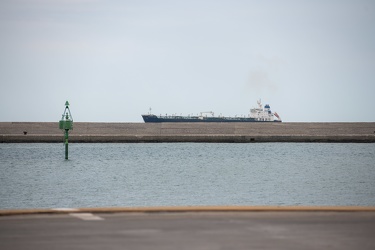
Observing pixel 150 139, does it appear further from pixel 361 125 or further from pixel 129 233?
pixel 129 233

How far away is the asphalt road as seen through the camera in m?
8.05

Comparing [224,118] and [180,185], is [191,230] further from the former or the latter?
[224,118]

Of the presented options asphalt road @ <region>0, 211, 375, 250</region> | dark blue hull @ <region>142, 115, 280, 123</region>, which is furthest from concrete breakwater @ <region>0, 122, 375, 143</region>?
asphalt road @ <region>0, 211, 375, 250</region>

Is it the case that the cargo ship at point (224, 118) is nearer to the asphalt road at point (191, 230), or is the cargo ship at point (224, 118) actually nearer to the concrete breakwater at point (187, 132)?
the concrete breakwater at point (187, 132)

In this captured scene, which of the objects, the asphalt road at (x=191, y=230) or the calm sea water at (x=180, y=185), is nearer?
the asphalt road at (x=191, y=230)

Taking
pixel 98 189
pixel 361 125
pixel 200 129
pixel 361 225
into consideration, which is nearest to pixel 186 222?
pixel 361 225

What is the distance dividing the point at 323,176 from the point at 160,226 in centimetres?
3719

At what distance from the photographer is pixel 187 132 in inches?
4616

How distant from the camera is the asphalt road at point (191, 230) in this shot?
8.05 meters

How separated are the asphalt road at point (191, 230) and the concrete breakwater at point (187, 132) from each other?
297 feet

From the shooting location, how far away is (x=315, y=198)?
30.7m

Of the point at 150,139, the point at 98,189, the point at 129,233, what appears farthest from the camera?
the point at 150,139

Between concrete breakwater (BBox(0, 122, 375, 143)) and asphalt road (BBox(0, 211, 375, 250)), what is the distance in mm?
90478

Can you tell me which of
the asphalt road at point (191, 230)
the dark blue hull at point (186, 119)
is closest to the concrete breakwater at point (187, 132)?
the dark blue hull at point (186, 119)
